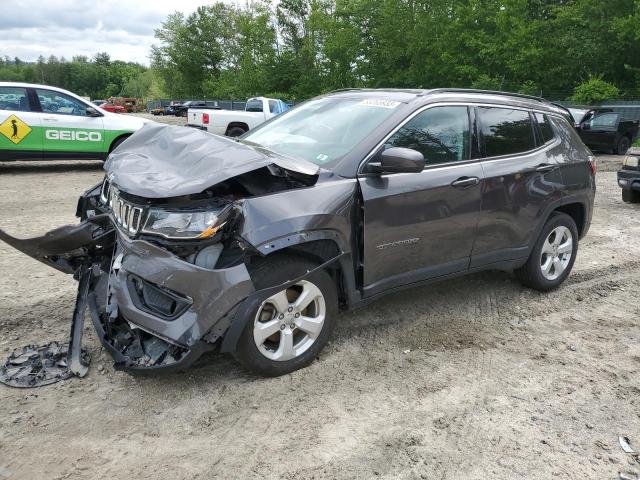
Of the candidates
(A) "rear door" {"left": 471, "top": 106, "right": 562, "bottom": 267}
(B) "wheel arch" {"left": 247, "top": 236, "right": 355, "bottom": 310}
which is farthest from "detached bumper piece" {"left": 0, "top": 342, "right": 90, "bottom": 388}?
(A) "rear door" {"left": 471, "top": 106, "right": 562, "bottom": 267}

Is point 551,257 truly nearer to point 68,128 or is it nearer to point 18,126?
point 68,128

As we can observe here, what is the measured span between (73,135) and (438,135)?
9.20 meters

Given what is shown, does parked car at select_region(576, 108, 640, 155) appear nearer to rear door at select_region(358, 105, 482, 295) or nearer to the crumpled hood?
rear door at select_region(358, 105, 482, 295)

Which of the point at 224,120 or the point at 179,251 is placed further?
the point at 224,120

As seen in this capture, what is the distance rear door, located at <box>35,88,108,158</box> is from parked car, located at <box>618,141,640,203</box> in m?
10.1

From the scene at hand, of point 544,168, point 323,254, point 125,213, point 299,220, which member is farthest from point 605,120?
point 125,213

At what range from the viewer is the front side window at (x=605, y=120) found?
59.5 feet

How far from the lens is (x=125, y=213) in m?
3.20

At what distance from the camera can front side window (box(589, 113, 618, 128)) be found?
18.1 metres

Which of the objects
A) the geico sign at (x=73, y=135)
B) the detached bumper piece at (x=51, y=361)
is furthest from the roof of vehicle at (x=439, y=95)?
the geico sign at (x=73, y=135)

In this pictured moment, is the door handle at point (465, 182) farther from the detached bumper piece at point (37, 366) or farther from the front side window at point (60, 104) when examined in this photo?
the front side window at point (60, 104)

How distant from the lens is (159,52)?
77.9 meters

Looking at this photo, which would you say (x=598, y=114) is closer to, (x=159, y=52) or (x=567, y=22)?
(x=567, y=22)

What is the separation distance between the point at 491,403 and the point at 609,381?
913mm
